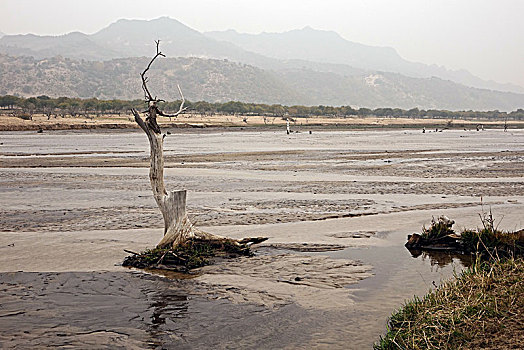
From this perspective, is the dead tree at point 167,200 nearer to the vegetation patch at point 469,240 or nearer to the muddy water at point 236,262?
the muddy water at point 236,262

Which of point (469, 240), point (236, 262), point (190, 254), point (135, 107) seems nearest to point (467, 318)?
point (236, 262)

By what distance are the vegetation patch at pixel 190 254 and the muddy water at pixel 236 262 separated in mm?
420

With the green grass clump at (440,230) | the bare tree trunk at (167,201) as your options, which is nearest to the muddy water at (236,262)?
the green grass clump at (440,230)

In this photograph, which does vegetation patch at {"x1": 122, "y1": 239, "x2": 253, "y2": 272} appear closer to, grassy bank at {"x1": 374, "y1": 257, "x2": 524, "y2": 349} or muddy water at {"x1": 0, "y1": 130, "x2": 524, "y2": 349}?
muddy water at {"x1": 0, "y1": 130, "x2": 524, "y2": 349}

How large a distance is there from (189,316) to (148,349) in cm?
140

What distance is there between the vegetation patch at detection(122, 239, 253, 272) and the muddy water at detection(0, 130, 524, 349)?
0.42 metres

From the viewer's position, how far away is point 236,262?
12969 millimetres

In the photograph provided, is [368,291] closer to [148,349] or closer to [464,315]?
[464,315]

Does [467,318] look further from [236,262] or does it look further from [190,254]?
[190,254]

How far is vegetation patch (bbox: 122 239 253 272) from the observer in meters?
12.3

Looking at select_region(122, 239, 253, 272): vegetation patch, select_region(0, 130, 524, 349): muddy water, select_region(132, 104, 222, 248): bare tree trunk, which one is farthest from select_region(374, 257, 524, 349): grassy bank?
Result: select_region(132, 104, 222, 248): bare tree trunk

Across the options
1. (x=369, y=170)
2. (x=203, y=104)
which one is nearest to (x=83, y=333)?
(x=369, y=170)

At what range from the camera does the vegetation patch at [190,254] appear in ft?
40.4

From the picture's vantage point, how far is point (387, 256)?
44.3 ft
